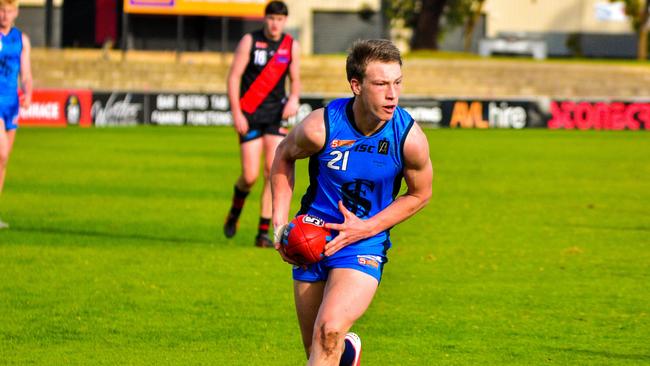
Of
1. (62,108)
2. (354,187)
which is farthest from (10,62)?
(62,108)

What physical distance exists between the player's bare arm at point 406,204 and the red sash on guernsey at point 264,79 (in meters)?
6.51

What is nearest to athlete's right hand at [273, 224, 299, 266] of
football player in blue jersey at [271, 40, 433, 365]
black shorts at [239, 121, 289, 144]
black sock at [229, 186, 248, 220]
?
football player in blue jersey at [271, 40, 433, 365]

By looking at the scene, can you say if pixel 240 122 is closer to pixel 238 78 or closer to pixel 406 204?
pixel 238 78

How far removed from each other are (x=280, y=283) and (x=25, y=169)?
12981 millimetres

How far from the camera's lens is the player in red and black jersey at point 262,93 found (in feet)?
41.8

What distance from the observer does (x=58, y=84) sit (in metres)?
48.4

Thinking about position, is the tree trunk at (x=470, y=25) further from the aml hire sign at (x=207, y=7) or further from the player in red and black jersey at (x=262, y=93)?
the player in red and black jersey at (x=262, y=93)

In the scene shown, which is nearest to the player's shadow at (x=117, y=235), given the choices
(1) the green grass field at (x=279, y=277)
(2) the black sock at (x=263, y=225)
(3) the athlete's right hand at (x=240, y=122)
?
(1) the green grass field at (x=279, y=277)

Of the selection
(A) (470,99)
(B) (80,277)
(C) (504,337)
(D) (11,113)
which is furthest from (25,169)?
(A) (470,99)

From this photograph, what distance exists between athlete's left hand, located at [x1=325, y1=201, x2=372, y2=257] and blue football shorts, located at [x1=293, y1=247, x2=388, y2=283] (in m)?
0.08

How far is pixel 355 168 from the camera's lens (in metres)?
6.27

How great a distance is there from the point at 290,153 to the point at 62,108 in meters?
32.4

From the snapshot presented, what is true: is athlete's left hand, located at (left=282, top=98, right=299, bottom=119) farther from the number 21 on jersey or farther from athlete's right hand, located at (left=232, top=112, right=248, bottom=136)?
the number 21 on jersey

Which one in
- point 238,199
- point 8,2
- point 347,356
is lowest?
point 238,199
